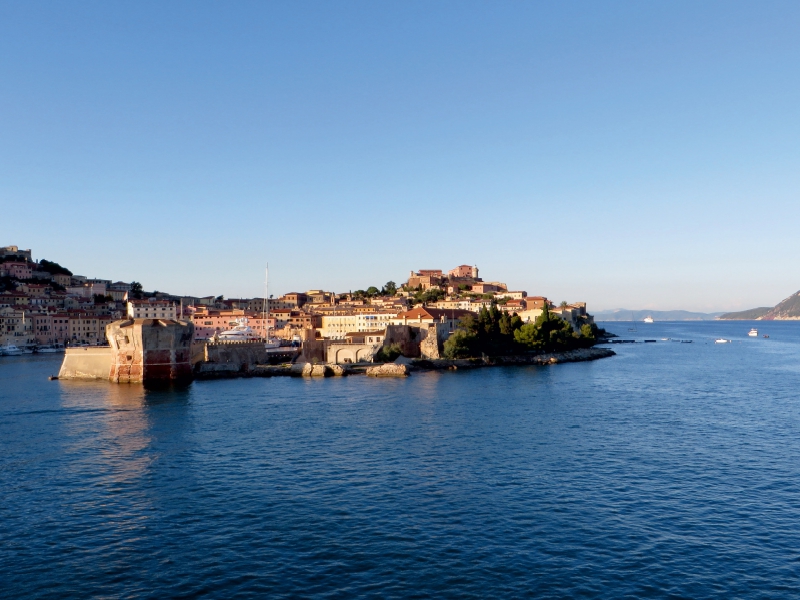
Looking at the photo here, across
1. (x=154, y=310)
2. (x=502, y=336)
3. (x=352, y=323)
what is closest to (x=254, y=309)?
(x=154, y=310)

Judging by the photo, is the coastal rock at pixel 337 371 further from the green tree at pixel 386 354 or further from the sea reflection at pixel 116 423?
the sea reflection at pixel 116 423

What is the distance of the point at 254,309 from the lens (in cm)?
12106

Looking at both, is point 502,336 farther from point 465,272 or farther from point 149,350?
point 465,272

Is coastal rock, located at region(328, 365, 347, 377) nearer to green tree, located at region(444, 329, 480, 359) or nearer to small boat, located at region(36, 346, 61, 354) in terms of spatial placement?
green tree, located at region(444, 329, 480, 359)

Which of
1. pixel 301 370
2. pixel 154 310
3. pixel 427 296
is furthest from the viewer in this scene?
pixel 427 296

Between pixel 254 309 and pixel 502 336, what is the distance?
209ft

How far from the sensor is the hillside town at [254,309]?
7331 cm

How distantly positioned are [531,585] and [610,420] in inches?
773

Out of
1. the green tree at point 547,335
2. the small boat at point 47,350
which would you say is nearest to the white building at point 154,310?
the small boat at point 47,350

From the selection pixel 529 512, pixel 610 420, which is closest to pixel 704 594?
pixel 529 512

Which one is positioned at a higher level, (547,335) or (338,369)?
(547,335)

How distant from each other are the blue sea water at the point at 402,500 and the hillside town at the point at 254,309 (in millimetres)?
31370

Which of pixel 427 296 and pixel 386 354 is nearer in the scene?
pixel 386 354

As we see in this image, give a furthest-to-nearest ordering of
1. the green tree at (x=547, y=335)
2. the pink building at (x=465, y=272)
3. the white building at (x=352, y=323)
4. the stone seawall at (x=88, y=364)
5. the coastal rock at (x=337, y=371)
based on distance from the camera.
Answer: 1. the pink building at (x=465, y=272)
2. the white building at (x=352, y=323)
3. the green tree at (x=547, y=335)
4. the coastal rock at (x=337, y=371)
5. the stone seawall at (x=88, y=364)
